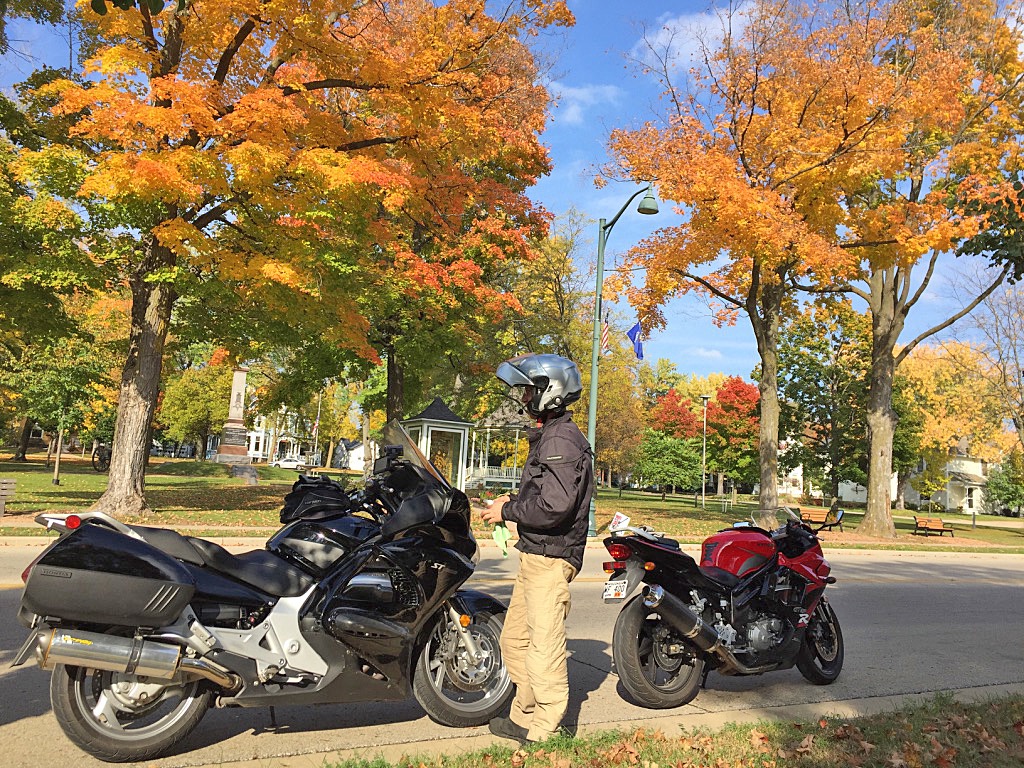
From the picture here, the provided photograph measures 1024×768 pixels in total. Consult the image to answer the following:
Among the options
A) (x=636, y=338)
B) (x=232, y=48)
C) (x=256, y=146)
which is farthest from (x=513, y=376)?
(x=636, y=338)

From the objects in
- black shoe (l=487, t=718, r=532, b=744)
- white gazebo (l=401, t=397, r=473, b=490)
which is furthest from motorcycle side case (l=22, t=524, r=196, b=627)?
white gazebo (l=401, t=397, r=473, b=490)

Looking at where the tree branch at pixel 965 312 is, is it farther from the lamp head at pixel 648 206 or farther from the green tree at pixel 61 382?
the green tree at pixel 61 382

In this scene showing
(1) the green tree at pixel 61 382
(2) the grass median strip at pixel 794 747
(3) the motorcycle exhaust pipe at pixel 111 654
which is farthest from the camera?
(1) the green tree at pixel 61 382

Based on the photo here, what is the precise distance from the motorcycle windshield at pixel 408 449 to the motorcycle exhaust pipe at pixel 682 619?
1.56 metres

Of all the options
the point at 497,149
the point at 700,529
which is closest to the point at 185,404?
the point at 497,149

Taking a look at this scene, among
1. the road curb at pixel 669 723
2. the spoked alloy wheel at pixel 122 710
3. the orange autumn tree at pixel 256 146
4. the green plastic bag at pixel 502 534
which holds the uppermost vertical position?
the orange autumn tree at pixel 256 146

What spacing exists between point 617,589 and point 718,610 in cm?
102

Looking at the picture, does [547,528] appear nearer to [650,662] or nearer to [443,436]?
[650,662]

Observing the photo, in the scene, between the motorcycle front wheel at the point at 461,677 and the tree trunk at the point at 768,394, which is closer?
the motorcycle front wheel at the point at 461,677

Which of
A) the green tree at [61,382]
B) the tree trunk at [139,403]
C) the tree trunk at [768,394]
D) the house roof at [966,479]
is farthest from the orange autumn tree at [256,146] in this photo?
the house roof at [966,479]

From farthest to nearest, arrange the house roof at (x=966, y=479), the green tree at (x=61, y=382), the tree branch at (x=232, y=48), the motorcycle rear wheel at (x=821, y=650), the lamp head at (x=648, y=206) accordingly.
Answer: the house roof at (x=966, y=479) < the green tree at (x=61, y=382) < the lamp head at (x=648, y=206) < the tree branch at (x=232, y=48) < the motorcycle rear wheel at (x=821, y=650)

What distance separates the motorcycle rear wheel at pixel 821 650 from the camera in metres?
5.94

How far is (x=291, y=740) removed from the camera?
13.3 feet

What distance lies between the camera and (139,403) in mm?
14938
